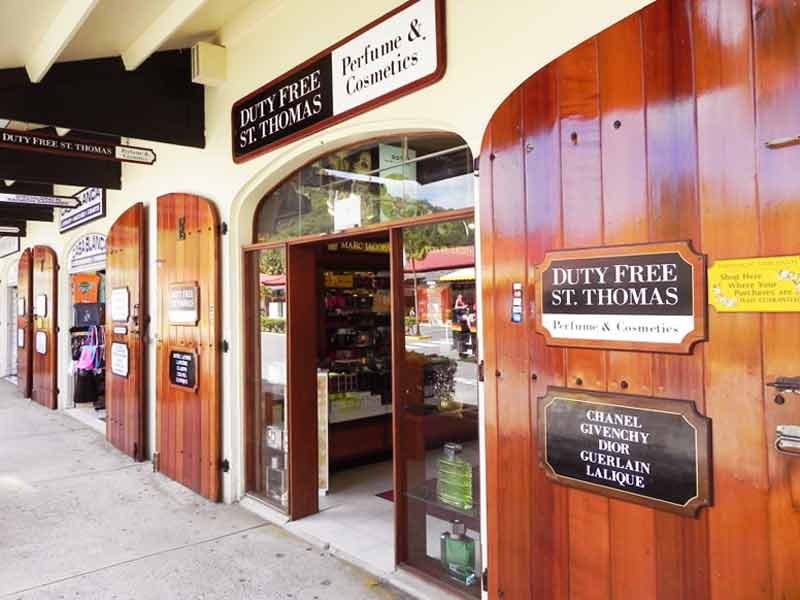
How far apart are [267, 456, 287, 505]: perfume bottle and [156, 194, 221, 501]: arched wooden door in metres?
0.45

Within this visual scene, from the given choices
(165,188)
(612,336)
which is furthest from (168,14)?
(612,336)

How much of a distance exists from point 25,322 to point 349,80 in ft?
31.6

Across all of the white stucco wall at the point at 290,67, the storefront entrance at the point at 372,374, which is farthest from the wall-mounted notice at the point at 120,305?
the storefront entrance at the point at 372,374

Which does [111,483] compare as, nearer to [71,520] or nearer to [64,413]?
[71,520]

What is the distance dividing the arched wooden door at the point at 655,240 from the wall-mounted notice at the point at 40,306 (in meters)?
8.98

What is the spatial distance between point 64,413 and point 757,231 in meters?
9.21

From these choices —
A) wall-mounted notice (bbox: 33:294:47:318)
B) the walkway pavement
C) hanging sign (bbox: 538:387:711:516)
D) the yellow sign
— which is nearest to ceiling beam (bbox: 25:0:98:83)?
the walkway pavement

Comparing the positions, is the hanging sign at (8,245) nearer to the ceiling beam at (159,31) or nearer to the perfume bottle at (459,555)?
the ceiling beam at (159,31)

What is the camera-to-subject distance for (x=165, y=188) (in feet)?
17.9

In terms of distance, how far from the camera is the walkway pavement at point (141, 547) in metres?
3.08

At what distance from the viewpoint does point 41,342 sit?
931 cm

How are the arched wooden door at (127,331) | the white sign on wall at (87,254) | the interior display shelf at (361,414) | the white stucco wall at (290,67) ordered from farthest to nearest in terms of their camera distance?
the white sign on wall at (87,254) < the arched wooden door at (127,331) < the interior display shelf at (361,414) < the white stucco wall at (290,67)

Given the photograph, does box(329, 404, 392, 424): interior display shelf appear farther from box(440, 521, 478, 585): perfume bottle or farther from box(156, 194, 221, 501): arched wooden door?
box(440, 521, 478, 585): perfume bottle

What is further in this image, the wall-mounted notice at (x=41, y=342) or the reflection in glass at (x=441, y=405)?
the wall-mounted notice at (x=41, y=342)
